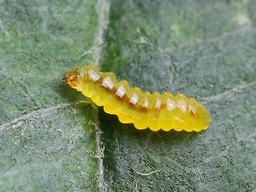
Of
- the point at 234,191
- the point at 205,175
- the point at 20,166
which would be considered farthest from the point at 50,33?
the point at 234,191

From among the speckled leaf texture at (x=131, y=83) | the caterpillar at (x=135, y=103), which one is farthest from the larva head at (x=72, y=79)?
the speckled leaf texture at (x=131, y=83)

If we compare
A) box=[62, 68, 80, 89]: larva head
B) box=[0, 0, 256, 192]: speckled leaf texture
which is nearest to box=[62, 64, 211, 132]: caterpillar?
box=[62, 68, 80, 89]: larva head

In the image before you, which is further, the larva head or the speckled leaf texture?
the larva head

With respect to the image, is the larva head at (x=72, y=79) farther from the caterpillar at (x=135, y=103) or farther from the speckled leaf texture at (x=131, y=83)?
the speckled leaf texture at (x=131, y=83)

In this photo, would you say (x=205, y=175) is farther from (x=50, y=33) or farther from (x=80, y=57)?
(x=50, y=33)

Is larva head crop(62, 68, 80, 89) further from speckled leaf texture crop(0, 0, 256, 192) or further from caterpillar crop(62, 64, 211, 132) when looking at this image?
speckled leaf texture crop(0, 0, 256, 192)
